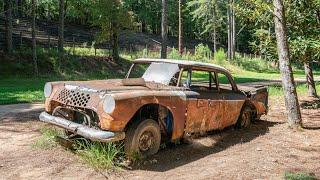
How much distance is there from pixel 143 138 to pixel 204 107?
1.83m

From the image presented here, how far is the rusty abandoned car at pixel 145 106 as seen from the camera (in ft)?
23.5

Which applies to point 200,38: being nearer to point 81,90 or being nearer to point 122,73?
point 122,73

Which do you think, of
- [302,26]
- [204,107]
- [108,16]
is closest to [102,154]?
[204,107]

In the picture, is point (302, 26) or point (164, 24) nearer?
point (302, 26)

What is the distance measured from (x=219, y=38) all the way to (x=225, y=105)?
6660cm

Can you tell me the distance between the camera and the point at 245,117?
11039mm

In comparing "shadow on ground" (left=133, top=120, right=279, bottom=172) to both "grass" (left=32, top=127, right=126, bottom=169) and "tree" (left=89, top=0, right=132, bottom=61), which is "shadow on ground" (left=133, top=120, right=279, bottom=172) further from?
"tree" (left=89, top=0, right=132, bottom=61)

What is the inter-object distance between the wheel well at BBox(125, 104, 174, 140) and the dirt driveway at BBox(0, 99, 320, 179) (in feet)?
1.38

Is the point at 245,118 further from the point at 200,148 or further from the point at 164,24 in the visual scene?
the point at 164,24

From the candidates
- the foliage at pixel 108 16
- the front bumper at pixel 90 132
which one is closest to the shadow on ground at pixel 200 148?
the front bumper at pixel 90 132

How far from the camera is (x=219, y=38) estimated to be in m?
75.3

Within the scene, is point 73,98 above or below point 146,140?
above

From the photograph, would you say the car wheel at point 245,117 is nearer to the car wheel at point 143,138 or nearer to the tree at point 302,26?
the car wheel at point 143,138

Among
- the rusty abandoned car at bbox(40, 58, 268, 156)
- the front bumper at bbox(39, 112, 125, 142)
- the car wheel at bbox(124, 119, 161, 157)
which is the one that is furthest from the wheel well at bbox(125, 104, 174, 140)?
the front bumper at bbox(39, 112, 125, 142)
